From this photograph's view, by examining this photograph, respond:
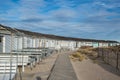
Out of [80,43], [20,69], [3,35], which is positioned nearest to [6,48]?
[3,35]

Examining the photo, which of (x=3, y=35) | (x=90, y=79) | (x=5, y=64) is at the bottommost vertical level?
(x=90, y=79)

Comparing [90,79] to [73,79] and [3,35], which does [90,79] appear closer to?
[73,79]

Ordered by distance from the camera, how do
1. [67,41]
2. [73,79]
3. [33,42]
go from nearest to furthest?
[73,79] < [33,42] < [67,41]

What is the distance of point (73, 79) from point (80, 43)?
199 ft

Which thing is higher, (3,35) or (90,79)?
(3,35)

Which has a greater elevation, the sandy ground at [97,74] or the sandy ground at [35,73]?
the sandy ground at [35,73]

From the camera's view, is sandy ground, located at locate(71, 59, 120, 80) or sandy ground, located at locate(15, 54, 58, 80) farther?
sandy ground, located at locate(71, 59, 120, 80)

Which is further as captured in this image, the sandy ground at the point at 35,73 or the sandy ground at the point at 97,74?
the sandy ground at the point at 97,74

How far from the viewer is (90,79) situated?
14.1 metres

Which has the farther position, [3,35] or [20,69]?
[3,35]

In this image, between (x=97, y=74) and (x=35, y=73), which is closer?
(x=35, y=73)

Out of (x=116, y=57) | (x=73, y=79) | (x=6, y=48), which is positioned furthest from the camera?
(x=6, y=48)

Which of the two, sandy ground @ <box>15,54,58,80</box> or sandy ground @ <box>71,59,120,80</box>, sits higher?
sandy ground @ <box>15,54,58,80</box>

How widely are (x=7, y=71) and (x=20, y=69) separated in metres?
5.00
